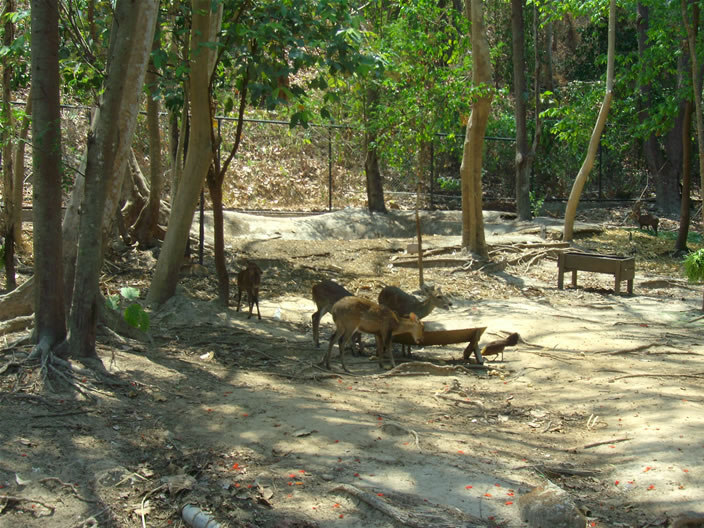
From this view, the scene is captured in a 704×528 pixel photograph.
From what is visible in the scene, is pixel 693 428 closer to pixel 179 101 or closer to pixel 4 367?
pixel 4 367

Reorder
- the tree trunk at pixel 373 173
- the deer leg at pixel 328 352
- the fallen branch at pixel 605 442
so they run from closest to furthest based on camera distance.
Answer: the fallen branch at pixel 605 442 → the deer leg at pixel 328 352 → the tree trunk at pixel 373 173

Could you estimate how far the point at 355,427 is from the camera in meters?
6.20

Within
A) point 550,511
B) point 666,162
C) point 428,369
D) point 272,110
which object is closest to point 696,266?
point 428,369

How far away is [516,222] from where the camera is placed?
20438mm

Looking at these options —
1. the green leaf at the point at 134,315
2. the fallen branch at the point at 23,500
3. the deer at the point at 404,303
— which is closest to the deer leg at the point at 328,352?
→ the deer at the point at 404,303

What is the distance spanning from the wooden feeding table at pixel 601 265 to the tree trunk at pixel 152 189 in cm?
797

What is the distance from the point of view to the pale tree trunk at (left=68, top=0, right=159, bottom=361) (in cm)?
675

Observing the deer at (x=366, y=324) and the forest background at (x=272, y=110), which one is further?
the deer at (x=366, y=324)

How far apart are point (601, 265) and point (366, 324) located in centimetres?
692

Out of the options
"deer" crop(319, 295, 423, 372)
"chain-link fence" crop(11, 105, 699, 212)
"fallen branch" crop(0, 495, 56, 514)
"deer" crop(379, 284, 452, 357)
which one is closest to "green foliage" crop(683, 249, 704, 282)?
"deer" crop(379, 284, 452, 357)

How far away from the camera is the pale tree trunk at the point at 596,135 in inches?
619

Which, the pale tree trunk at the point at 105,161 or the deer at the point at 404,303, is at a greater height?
the pale tree trunk at the point at 105,161

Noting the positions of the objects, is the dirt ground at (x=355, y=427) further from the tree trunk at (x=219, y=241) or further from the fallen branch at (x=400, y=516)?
the tree trunk at (x=219, y=241)

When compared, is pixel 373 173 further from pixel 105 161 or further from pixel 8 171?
pixel 105 161
